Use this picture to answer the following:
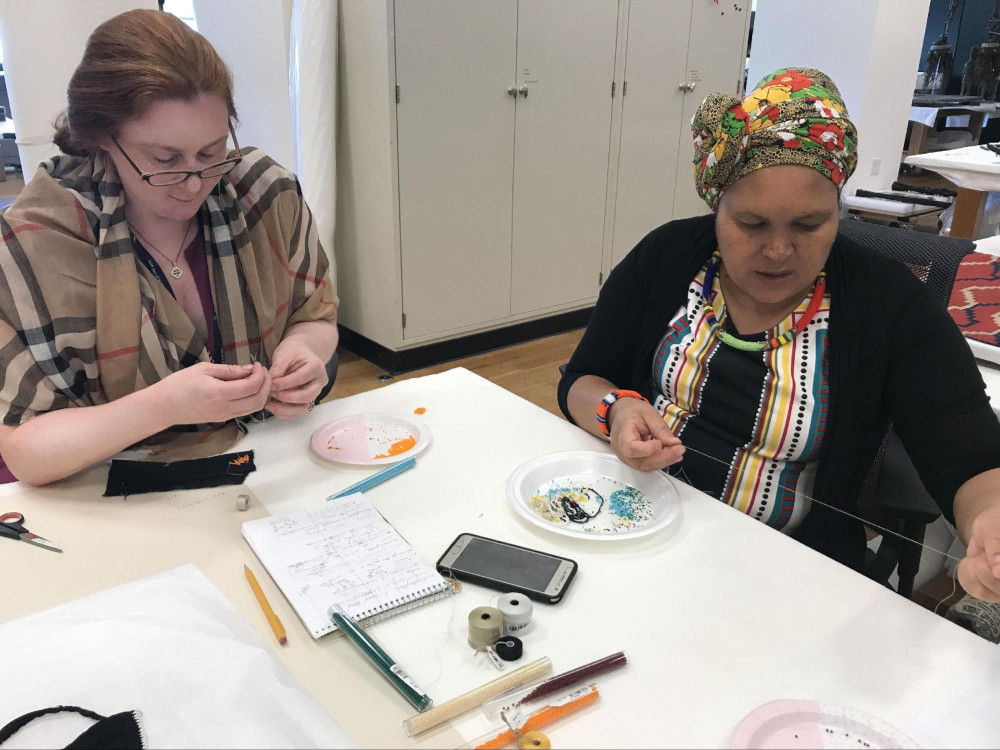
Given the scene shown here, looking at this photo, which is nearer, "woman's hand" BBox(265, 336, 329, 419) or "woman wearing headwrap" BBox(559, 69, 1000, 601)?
"woman wearing headwrap" BBox(559, 69, 1000, 601)

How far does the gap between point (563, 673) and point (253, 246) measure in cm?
96

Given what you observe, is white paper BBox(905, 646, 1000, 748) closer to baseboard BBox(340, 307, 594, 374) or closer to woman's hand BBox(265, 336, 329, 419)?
woman's hand BBox(265, 336, 329, 419)

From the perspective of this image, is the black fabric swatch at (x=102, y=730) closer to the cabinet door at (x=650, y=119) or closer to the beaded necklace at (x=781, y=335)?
the beaded necklace at (x=781, y=335)

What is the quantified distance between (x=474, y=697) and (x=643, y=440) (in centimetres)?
53

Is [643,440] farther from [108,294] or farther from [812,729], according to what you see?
[108,294]

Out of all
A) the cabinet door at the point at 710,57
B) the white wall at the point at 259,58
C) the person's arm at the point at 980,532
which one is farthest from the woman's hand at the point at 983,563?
the cabinet door at the point at 710,57

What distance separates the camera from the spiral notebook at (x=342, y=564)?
0.84m

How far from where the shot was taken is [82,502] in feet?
3.44

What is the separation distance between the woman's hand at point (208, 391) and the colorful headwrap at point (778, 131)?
0.74m

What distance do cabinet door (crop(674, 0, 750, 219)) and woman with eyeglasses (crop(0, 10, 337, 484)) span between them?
115 inches

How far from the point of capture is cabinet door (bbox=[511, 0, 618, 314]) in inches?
128

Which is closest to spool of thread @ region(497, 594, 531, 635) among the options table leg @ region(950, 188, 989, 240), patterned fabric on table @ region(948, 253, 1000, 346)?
patterned fabric on table @ region(948, 253, 1000, 346)

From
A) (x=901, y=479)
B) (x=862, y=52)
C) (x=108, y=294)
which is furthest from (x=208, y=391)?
(x=862, y=52)

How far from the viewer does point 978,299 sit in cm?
167
